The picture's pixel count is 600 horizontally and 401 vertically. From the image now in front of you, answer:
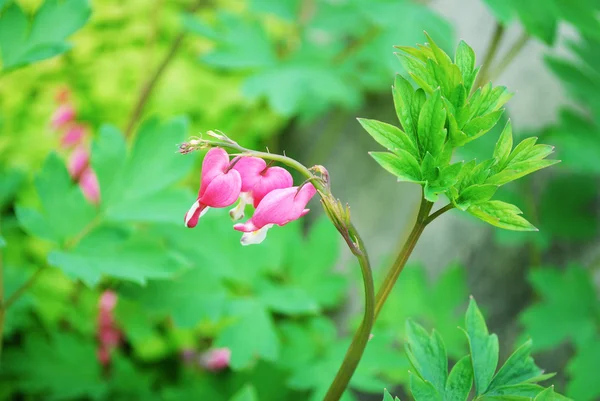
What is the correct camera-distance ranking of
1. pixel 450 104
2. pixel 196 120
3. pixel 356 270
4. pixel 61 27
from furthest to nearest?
pixel 196 120, pixel 356 270, pixel 61 27, pixel 450 104

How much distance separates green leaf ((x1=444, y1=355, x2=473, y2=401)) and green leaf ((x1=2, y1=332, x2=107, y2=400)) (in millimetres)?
1152

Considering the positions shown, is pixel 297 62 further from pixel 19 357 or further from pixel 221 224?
pixel 19 357

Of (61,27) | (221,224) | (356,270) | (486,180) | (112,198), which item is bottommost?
(356,270)

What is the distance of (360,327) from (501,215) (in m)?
0.19

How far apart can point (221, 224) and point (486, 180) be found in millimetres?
993

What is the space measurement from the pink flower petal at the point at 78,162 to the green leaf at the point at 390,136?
1505mm

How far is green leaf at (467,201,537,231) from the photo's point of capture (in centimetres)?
59

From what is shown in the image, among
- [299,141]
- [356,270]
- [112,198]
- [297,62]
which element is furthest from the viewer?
[299,141]

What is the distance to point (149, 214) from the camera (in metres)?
1.15

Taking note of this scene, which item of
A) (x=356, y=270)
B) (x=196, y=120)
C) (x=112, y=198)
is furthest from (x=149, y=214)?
(x=196, y=120)

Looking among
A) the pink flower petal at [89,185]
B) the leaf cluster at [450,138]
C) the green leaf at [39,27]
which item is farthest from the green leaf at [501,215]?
the pink flower petal at [89,185]

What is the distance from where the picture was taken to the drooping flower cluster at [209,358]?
73.0 inches

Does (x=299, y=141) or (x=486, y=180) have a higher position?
(x=486, y=180)

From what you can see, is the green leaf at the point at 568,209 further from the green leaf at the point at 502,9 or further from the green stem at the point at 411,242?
the green stem at the point at 411,242
